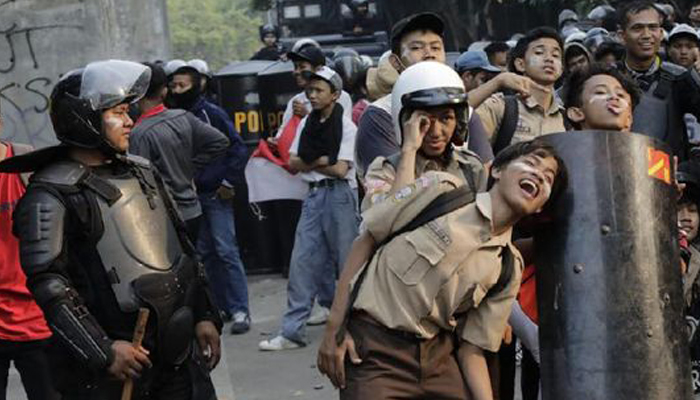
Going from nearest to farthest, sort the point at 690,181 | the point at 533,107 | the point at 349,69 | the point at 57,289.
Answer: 1. the point at 57,289
2. the point at 533,107
3. the point at 690,181
4. the point at 349,69

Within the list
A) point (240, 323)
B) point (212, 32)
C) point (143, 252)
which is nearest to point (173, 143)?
point (240, 323)

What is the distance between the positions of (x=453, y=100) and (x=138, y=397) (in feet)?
4.74

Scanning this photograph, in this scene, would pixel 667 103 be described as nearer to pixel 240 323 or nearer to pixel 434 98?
pixel 434 98

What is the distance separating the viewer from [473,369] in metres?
4.64

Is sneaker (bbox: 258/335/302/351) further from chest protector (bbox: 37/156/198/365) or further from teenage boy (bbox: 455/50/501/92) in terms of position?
chest protector (bbox: 37/156/198/365)

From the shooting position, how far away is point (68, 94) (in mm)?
5211

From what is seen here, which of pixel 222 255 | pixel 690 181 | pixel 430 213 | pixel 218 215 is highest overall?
pixel 430 213

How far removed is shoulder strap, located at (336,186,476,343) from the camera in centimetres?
458

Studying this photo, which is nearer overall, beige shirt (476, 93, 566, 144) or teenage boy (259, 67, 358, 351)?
beige shirt (476, 93, 566, 144)

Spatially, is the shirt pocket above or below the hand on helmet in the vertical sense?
below

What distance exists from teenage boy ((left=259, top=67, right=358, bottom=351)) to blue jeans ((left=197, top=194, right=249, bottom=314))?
773mm

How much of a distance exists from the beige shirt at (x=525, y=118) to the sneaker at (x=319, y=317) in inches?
150

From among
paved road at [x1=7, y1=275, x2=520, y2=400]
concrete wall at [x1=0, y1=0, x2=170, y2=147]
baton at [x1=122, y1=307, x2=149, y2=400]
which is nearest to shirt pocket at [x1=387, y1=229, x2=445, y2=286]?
baton at [x1=122, y1=307, x2=149, y2=400]

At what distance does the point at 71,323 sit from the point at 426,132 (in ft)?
4.28
